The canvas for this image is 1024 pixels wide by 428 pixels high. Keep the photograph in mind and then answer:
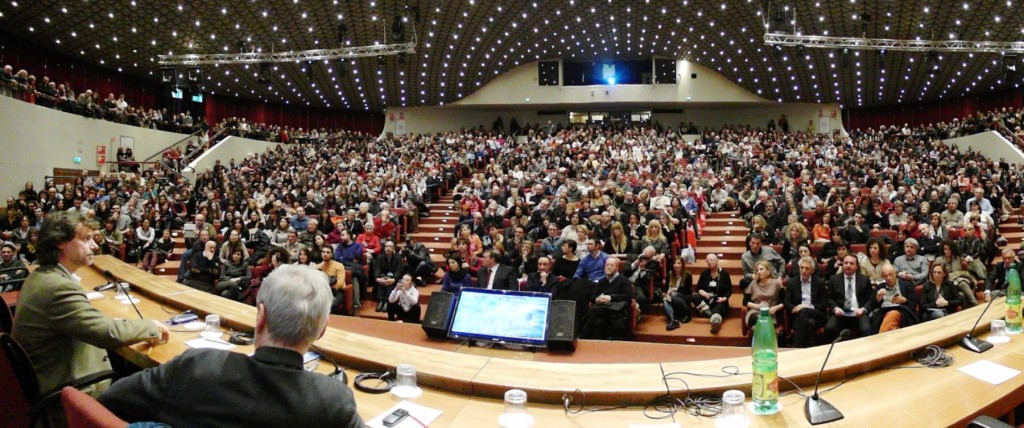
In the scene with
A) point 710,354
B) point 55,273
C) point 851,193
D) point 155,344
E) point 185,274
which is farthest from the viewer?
point 851,193

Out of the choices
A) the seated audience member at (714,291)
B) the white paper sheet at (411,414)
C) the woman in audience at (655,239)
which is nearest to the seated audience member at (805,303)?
the seated audience member at (714,291)

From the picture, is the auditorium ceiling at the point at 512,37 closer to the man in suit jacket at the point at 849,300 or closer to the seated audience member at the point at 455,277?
the seated audience member at the point at 455,277

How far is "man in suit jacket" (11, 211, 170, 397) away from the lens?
6.97ft

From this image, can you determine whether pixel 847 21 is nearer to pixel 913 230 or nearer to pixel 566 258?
pixel 913 230

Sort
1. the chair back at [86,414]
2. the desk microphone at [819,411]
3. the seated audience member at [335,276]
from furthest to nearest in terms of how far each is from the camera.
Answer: the seated audience member at [335,276] → the desk microphone at [819,411] → the chair back at [86,414]

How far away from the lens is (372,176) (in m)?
14.2

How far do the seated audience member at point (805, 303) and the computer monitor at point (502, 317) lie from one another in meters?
2.87

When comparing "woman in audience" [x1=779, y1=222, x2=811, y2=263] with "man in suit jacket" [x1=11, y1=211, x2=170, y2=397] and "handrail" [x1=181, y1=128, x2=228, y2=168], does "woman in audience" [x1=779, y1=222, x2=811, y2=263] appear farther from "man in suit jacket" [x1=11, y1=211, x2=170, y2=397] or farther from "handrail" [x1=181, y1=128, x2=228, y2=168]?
"handrail" [x1=181, y1=128, x2=228, y2=168]

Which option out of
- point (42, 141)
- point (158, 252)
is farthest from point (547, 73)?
point (158, 252)

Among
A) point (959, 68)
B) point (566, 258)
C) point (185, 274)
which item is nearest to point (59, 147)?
point (185, 274)

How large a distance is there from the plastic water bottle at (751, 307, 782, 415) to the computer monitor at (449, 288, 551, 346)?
1498mm

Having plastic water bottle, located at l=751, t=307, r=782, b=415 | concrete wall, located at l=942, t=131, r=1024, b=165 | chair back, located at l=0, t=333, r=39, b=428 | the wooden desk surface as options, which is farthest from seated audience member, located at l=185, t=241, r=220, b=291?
concrete wall, located at l=942, t=131, r=1024, b=165

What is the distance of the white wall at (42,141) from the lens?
1146 cm

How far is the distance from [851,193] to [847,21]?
813 centimetres
